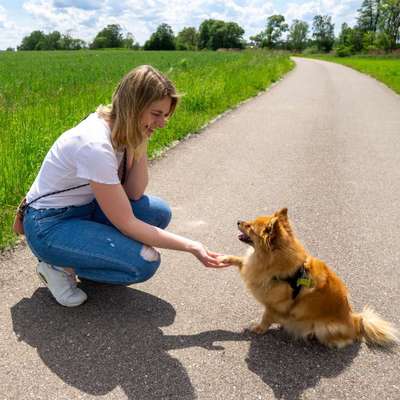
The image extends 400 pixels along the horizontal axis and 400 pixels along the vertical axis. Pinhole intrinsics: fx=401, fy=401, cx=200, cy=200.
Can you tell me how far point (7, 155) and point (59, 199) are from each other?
2.33 meters

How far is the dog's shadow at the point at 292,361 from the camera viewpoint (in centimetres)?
242

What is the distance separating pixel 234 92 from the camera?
42.3ft

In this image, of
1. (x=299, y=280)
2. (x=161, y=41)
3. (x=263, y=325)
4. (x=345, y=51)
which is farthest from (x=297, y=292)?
(x=161, y=41)

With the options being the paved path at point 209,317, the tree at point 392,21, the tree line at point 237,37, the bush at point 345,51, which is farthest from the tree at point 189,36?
the paved path at point 209,317

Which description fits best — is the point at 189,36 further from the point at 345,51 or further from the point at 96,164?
the point at 96,164

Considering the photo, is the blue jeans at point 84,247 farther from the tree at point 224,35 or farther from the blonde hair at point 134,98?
the tree at point 224,35

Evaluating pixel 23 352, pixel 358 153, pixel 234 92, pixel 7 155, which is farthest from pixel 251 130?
pixel 23 352

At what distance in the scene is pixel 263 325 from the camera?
111 inches

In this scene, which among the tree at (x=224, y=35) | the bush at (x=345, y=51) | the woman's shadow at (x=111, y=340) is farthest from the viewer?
the tree at (x=224, y=35)

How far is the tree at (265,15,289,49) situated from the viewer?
10325cm

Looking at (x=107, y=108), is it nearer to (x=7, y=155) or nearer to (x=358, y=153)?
(x=7, y=155)

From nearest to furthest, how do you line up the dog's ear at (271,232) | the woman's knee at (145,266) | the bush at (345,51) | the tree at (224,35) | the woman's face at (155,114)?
the dog's ear at (271,232) < the woman's face at (155,114) < the woman's knee at (145,266) < the bush at (345,51) < the tree at (224,35)

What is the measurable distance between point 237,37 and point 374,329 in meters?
109

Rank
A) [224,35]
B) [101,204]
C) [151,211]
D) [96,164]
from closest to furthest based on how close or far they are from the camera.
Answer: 1. [96,164]
2. [101,204]
3. [151,211]
4. [224,35]
